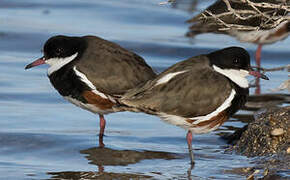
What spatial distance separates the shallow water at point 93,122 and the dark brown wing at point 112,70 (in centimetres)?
72

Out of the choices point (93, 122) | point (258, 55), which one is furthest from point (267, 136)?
point (258, 55)

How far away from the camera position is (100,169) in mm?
8312

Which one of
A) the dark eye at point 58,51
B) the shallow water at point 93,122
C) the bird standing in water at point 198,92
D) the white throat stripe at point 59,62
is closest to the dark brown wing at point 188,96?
the bird standing in water at point 198,92

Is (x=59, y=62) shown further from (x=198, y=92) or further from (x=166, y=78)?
(x=198, y=92)

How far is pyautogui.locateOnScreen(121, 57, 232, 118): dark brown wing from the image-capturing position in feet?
26.6

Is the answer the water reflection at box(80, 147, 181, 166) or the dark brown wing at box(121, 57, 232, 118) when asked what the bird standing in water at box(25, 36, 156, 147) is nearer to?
the water reflection at box(80, 147, 181, 166)

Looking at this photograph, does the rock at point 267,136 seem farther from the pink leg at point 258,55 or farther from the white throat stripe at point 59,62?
the pink leg at point 258,55

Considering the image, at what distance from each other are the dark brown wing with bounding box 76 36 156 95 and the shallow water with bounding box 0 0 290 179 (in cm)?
72

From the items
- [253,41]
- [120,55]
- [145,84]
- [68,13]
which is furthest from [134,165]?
[68,13]

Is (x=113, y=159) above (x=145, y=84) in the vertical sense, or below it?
below

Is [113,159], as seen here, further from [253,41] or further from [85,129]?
[253,41]

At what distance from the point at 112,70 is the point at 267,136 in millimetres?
1919

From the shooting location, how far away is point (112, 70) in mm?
9109

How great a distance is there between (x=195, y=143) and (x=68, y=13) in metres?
8.13
